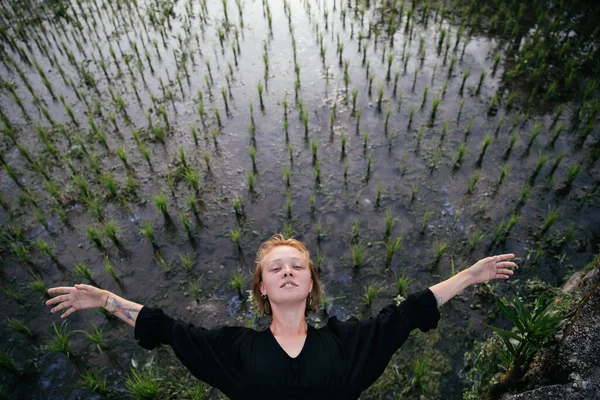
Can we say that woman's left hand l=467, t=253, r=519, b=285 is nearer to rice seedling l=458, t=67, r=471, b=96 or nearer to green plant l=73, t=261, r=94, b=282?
green plant l=73, t=261, r=94, b=282

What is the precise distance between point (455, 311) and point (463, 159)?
75.5 inches

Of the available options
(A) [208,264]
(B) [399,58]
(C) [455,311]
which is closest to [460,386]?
(C) [455,311]

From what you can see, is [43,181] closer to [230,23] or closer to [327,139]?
[327,139]

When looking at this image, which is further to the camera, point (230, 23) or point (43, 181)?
point (230, 23)

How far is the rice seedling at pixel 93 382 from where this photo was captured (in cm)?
266

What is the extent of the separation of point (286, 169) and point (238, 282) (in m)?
1.52

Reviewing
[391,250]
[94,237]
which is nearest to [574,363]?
[391,250]

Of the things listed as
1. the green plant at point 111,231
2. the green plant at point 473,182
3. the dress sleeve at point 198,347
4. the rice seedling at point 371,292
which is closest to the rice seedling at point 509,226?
the green plant at point 473,182

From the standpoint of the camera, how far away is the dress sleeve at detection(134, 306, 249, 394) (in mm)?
1976

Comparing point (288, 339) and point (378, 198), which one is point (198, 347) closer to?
point (288, 339)

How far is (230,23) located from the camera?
6.48 m

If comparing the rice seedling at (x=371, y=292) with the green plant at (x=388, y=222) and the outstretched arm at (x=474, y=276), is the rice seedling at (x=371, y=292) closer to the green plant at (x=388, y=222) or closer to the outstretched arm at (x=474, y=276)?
the green plant at (x=388, y=222)

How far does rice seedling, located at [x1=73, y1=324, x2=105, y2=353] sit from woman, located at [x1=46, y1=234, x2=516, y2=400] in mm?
1005

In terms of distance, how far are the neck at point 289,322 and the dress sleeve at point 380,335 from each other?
232 mm
